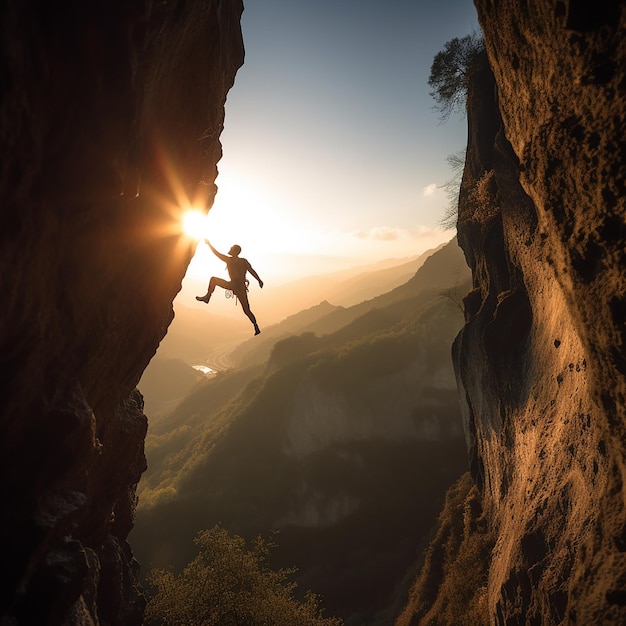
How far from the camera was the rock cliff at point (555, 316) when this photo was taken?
696 centimetres

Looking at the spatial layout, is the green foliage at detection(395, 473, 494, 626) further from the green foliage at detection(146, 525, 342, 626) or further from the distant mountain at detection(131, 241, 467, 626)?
the distant mountain at detection(131, 241, 467, 626)

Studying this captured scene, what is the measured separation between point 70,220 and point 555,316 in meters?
15.0

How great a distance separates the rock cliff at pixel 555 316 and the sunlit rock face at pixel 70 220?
28.0ft

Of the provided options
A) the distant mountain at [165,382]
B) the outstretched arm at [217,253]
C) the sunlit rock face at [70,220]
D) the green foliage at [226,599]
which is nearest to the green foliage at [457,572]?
the green foliage at [226,599]

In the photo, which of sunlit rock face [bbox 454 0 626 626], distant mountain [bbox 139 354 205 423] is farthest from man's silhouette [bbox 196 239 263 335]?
distant mountain [bbox 139 354 205 423]

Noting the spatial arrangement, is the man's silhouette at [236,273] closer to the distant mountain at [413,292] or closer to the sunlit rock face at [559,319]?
the sunlit rock face at [559,319]

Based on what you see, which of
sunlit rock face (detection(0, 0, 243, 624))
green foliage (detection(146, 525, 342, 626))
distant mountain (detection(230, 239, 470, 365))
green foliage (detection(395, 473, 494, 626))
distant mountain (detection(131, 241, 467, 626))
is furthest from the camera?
distant mountain (detection(230, 239, 470, 365))

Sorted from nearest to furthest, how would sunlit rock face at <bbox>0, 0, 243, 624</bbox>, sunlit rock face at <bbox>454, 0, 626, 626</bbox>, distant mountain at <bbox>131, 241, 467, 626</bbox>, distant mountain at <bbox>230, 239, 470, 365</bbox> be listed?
sunlit rock face at <bbox>0, 0, 243, 624</bbox>
sunlit rock face at <bbox>454, 0, 626, 626</bbox>
distant mountain at <bbox>131, 241, 467, 626</bbox>
distant mountain at <bbox>230, 239, 470, 365</bbox>

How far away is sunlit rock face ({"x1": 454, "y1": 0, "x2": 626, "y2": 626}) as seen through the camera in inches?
273

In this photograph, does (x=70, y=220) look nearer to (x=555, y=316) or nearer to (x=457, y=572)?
(x=555, y=316)

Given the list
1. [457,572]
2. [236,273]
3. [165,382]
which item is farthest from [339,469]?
[165,382]

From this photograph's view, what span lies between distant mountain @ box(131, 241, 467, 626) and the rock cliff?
28.3 metres

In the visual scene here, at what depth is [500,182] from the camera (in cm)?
1803

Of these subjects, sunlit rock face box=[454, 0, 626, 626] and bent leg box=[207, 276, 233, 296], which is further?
bent leg box=[207, 276, 233, 296]
